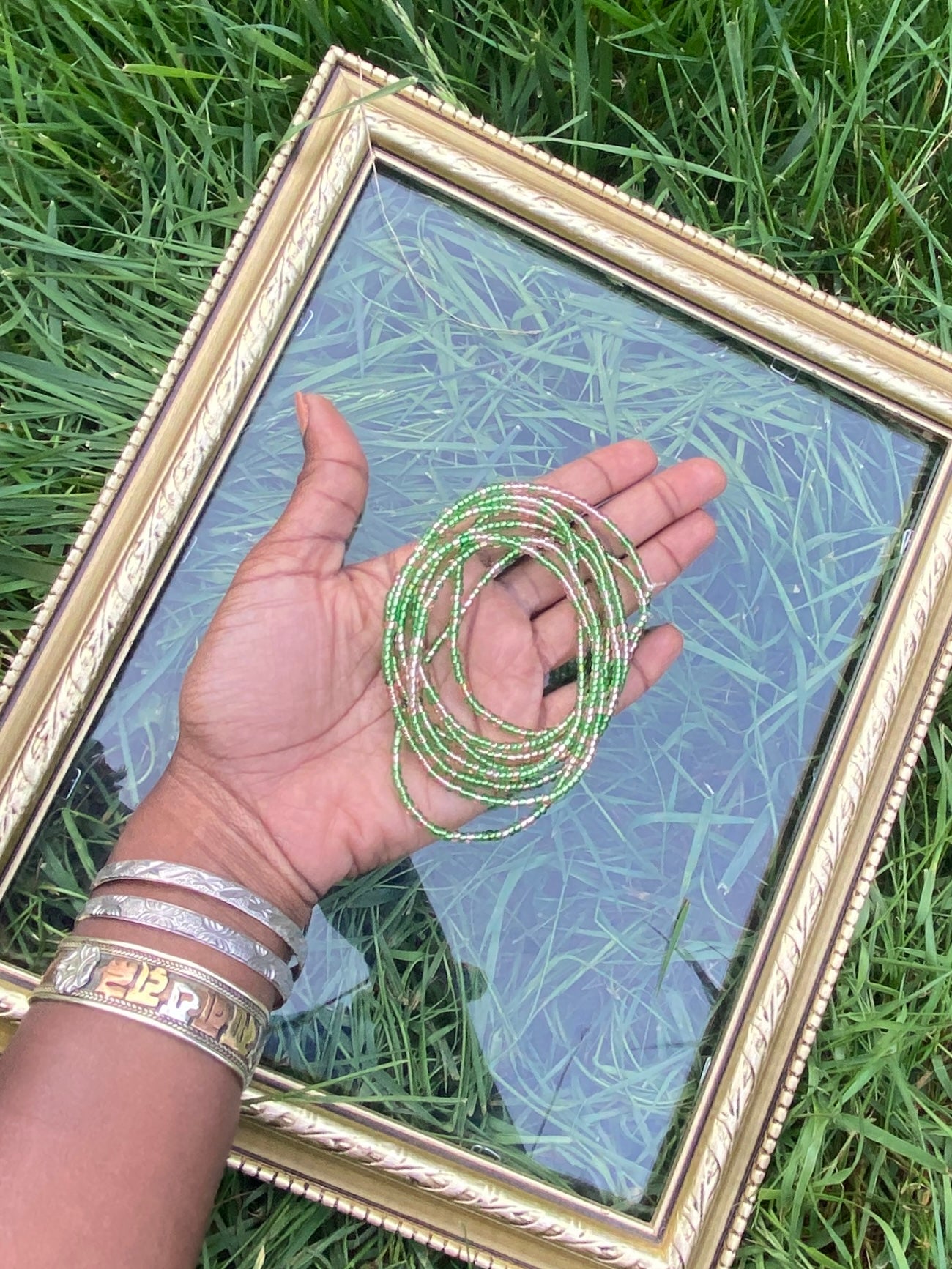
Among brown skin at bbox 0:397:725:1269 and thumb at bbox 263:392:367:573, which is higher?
thumb at bbox 263:392:367:573

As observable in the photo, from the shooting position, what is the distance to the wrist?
1.20 m

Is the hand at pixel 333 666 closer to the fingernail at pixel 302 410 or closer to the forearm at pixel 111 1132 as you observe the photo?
the fingernail at pixel 302 410

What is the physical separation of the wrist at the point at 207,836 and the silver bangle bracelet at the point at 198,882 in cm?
2

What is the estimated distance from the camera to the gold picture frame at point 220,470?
125 cm

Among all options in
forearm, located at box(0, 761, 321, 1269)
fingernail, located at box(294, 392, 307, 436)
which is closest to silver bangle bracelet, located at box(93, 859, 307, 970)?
forearm, located at box(0, 761, 321, 1269)

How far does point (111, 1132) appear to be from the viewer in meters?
1.06

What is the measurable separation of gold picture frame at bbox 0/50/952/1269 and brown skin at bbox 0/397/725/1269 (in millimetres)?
147

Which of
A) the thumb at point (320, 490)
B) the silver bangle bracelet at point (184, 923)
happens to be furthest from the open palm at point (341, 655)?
the silver bangle bracelet at point (184, 923)

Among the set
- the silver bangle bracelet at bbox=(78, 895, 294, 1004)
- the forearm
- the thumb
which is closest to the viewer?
the forearm

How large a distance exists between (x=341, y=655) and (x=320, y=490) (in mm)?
210

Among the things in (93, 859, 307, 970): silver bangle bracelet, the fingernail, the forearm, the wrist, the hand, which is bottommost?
the forearm

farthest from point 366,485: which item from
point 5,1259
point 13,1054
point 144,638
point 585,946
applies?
point 5,1259

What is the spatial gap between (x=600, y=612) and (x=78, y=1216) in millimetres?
908

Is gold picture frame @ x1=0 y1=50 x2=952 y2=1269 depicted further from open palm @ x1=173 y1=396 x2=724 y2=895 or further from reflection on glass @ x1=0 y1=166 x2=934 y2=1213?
open palm @ x1=173 y1=396 x2=724 y2=895
